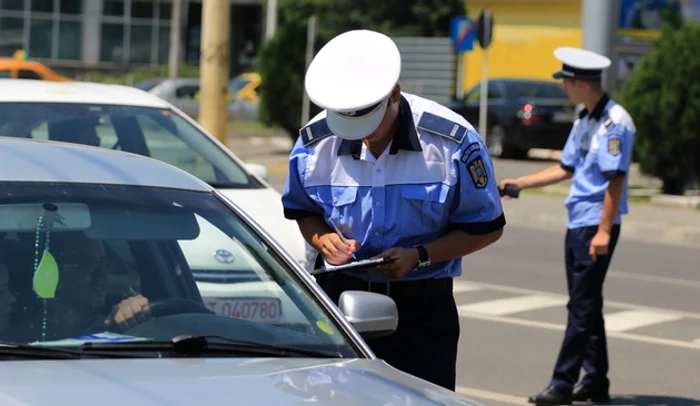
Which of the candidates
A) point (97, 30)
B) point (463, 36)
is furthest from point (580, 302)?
point (97, 30)

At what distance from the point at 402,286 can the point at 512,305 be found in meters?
6.48

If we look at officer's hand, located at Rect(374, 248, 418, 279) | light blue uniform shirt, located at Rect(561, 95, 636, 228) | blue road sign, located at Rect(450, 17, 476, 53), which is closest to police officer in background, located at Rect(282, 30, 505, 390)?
officer's hand, located at Rect(374, 248, 418, 279)

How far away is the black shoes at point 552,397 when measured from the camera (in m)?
7.62

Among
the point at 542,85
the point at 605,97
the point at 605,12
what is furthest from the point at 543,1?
the point at 605,97

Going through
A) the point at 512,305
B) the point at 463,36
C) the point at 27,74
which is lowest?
the point at 27,74

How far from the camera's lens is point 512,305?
1139cm

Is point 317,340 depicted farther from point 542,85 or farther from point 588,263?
point 542,85

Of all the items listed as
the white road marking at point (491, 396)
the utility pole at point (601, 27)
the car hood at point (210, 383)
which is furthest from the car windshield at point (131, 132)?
the utility pole at point (601, 27)

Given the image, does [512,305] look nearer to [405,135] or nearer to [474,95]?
[405,135]

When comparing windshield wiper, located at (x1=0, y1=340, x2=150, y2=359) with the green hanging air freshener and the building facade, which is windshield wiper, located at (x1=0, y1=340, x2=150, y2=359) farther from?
the building facade

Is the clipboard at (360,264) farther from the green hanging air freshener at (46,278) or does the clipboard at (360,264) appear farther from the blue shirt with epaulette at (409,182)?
the green hanging air freshener at (46,278)

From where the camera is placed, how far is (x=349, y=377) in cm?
377

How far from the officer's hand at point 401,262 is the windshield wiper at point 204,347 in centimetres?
81

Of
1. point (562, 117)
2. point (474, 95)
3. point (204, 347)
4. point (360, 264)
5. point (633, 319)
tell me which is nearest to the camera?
point (204, 347)
